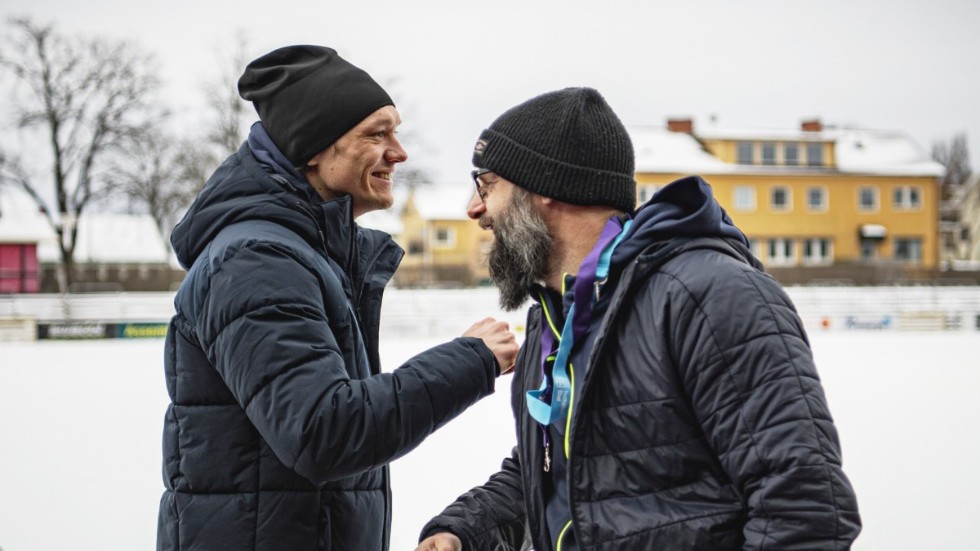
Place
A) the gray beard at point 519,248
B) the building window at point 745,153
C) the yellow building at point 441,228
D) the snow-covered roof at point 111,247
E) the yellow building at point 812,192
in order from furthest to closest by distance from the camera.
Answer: the snow-covered roof at point 111,247
the yellow building at point 441,228
the building window at point 745,153
the yellow building at point 812,192
the gray beard at point 519,248

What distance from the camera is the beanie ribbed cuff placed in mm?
2117

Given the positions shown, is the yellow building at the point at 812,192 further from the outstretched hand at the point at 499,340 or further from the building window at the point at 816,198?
the outstretched hand at the point at 499,340

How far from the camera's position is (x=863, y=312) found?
2255cm

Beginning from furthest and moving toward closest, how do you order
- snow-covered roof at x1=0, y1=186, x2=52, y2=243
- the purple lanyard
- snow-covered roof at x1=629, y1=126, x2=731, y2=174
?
snow-covered roof at x1=629, y1=126, x2=731, y2=174, snow-covered roof at x1=0, y1=186, x2=52, y2=243, the purple lanyard

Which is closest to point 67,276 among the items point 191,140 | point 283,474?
point 191,140

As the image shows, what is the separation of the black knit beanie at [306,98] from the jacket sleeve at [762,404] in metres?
1.03

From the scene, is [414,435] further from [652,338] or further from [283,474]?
[652,338]

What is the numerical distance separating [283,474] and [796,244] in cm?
4525

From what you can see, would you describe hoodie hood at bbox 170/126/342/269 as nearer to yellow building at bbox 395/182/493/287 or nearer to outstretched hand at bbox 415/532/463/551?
outstretched hand at bbox 415/532/463/551

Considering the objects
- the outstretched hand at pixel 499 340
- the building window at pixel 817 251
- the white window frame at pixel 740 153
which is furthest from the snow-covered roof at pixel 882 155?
the outstretched hand at pixel 499 340

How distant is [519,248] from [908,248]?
159 feet

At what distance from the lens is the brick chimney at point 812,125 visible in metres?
48.2

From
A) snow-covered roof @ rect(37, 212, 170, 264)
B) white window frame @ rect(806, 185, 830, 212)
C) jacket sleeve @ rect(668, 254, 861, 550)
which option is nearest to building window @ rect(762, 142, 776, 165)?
white window frame @ rect(806, 185, 830, 212)

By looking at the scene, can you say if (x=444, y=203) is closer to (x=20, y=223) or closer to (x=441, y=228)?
(x=441, y=228)
